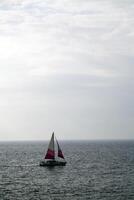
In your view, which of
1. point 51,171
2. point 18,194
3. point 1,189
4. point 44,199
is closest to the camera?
point 44,199

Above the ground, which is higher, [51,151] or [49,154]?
[51,151]

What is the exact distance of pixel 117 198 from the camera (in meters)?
63.1

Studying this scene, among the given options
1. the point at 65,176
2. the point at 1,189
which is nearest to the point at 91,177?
the point at 65,176

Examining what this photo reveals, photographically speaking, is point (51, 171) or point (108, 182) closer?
point (108, 182)

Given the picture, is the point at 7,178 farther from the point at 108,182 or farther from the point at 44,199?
the point at 44,199

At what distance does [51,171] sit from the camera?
10350cm

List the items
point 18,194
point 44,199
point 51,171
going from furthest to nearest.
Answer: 1. point 51,171
2. point 18,194
3. point 44,199

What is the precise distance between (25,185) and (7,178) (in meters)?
12.7

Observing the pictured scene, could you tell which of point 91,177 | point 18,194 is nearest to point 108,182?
point 91,177

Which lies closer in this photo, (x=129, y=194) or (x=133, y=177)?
(x=129, y=194)

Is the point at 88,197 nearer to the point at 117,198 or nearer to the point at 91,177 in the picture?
the point at 117,198

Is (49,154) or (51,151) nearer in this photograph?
(51,151)

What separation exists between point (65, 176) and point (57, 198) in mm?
29881

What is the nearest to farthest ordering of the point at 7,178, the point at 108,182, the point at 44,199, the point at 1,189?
the point at 44,199 < the point at 1,189 < the point at 108,182 < the point at 7,178
